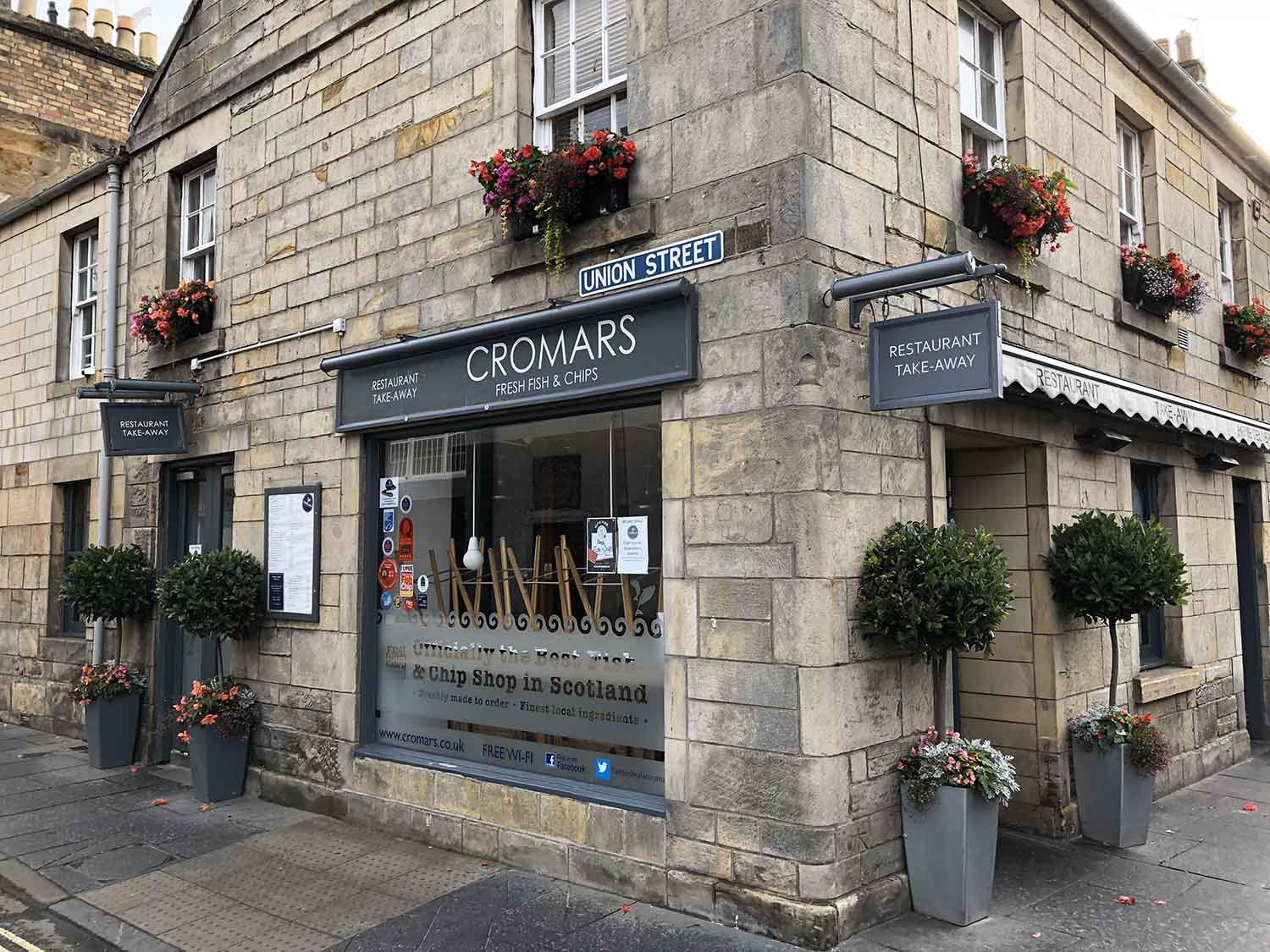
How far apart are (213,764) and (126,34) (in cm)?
1470

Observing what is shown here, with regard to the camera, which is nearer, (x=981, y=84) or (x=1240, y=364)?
(x=981, y=84)

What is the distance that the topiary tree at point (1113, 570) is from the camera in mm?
6777

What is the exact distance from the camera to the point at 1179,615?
29.3ft

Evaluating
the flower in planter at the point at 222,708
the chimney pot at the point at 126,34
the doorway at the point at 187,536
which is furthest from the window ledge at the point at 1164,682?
the chimney pot at the point at 126,34

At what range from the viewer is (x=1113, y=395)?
6875 mm

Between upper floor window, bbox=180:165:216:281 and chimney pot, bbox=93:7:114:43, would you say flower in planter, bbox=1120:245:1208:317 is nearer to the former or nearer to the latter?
upper floor window, bbox=180:165:216:281

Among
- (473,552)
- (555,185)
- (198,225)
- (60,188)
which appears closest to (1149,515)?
(473,552)

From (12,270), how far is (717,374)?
446 inches

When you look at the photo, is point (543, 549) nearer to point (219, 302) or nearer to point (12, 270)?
point (219, 302)

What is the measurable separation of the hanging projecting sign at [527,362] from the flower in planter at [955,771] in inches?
99.7

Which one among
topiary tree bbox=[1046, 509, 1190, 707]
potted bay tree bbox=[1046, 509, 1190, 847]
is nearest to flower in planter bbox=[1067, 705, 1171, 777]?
potted bay tree bbox=[1046, 509, 1190, 847]

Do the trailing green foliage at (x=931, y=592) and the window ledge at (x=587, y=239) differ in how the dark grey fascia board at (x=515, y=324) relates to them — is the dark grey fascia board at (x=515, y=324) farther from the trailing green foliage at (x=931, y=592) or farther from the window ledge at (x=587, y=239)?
the trailing green foliage at (x=931, y=592)

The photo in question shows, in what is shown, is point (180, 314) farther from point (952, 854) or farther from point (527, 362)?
point (952, 854)

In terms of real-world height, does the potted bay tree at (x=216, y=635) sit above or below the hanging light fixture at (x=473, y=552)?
below
